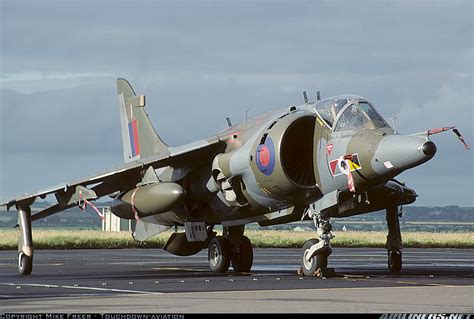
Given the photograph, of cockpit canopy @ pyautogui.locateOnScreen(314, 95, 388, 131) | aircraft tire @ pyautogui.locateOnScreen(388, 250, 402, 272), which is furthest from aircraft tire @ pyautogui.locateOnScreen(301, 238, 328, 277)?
aircraft tire @ pyautogui.locateOnScreen(388, 250, 402, 272)

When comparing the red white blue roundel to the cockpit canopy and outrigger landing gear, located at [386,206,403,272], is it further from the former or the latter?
outrigger landing gear, located at [386,206,403,272]

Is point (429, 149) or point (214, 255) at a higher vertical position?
point (429, 149)

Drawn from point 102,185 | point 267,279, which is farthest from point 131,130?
point 267,279

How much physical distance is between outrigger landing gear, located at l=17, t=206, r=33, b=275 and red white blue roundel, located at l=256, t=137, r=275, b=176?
19.1ft

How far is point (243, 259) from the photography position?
23422mm

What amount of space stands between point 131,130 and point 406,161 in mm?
10741

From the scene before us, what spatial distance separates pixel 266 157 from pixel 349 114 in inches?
70.7

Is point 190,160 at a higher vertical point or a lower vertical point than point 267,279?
higher

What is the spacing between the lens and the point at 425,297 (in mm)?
15250

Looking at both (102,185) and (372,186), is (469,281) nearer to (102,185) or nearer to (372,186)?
(372,186)

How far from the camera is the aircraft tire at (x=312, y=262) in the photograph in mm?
20172

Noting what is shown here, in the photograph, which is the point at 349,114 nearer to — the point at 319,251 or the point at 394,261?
the point at 319,251

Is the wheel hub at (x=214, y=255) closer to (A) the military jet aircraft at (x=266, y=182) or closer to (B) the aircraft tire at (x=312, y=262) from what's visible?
(A) the military jet aircraft at (x=266, y=182)

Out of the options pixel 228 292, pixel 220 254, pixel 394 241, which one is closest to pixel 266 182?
pixel 220 254
